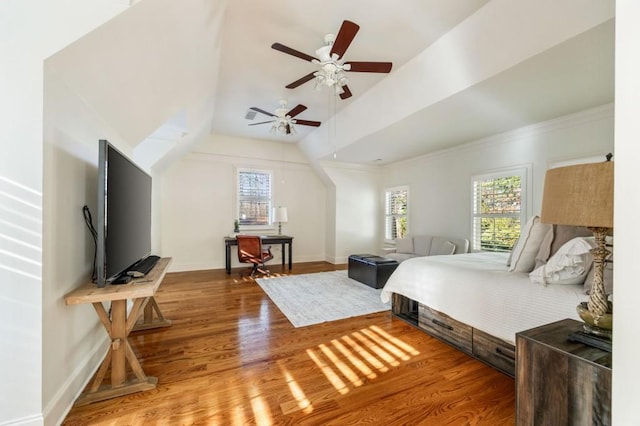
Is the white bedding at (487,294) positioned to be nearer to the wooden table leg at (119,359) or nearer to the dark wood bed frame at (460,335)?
the dark wood bed frame at (460,335)

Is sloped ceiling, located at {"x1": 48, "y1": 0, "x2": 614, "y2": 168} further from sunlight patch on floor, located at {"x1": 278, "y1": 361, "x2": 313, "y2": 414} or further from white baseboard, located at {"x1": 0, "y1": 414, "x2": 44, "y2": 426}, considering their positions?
sunlight patch on floor, located at {"x1": 278, "y1": 361, "x2": 313, "y2": 414}

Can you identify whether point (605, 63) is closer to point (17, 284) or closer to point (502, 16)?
point (502, 16)

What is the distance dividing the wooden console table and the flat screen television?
0.37 feet

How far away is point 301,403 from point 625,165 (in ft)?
6.30

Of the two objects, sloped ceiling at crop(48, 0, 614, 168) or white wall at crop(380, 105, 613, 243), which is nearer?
sloped ceiling at crop(48, 0, 614, 168)

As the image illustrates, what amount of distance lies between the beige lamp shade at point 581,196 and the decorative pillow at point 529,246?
1133 millimetres

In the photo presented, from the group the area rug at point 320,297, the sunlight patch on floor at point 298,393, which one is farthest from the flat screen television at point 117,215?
the area rug at point 320,297

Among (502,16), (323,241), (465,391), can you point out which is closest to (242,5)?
(502,16)

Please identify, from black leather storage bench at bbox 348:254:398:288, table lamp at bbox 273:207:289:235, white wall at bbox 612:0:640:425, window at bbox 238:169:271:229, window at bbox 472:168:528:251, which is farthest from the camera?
window at bbox 238:169:271:229

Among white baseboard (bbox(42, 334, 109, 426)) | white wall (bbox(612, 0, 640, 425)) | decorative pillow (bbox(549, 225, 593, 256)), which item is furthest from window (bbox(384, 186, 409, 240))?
white baseboard (bbox(42, 334, 109, 426))

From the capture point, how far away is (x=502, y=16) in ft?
6.93

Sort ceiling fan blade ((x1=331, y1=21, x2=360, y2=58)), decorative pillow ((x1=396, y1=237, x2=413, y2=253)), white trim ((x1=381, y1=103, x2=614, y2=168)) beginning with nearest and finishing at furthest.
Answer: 1. ceiling fan blade ((x1=331, y1=21, x2=360, y2=58))
2. white trim ((x1=381, y1=103, x2=614, y2=168))
3. decorative pillow ((x1=396, y1=237, x2=413, y2=253))

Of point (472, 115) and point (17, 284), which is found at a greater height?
point (472, 115)

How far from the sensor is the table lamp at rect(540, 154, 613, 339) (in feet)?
3.14
